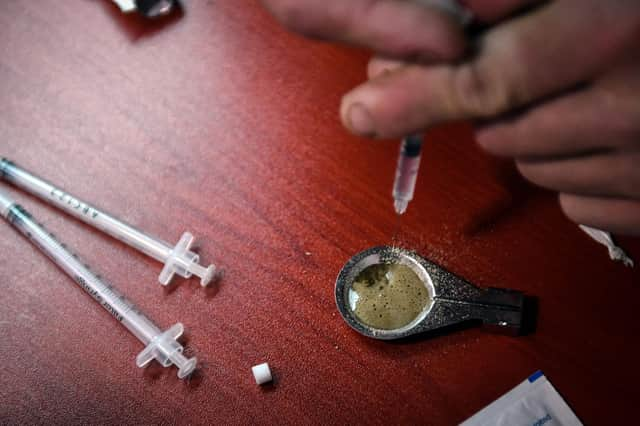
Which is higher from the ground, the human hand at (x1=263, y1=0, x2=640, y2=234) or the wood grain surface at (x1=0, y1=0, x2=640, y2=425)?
the human hand at (x1=263, y1=0, x2=640, y2=234)

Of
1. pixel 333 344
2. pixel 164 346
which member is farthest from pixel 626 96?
pixel 164 346

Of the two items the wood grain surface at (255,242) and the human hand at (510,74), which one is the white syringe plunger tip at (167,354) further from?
the human hand at (510,74)

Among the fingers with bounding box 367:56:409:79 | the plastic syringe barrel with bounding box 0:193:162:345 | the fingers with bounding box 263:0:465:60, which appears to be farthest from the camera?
the plastic syringe barrel with bounding box 0:193:162:345

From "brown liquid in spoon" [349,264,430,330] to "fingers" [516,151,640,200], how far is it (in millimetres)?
234

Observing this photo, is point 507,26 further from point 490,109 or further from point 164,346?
point 164,346

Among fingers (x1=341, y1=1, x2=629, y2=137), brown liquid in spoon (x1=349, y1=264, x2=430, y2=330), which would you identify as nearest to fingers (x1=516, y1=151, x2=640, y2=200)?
fingers (x1=341, y1=1, x2=629, y2=137)

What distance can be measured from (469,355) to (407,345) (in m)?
0.08

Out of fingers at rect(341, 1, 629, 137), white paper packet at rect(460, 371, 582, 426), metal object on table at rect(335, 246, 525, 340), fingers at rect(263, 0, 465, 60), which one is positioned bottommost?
white paper packet at rect(460, 371, 582, 426)

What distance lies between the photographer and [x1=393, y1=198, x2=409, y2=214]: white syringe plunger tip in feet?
2.66

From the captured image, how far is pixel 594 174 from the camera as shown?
613 millimetres

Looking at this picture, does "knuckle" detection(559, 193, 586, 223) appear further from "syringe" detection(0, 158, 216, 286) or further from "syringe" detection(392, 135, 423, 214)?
"syringe" detection(0, 158, 216, 286)

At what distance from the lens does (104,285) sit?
85 centimetres

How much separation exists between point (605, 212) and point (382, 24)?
39 centimetres

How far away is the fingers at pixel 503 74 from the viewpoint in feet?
1.59
